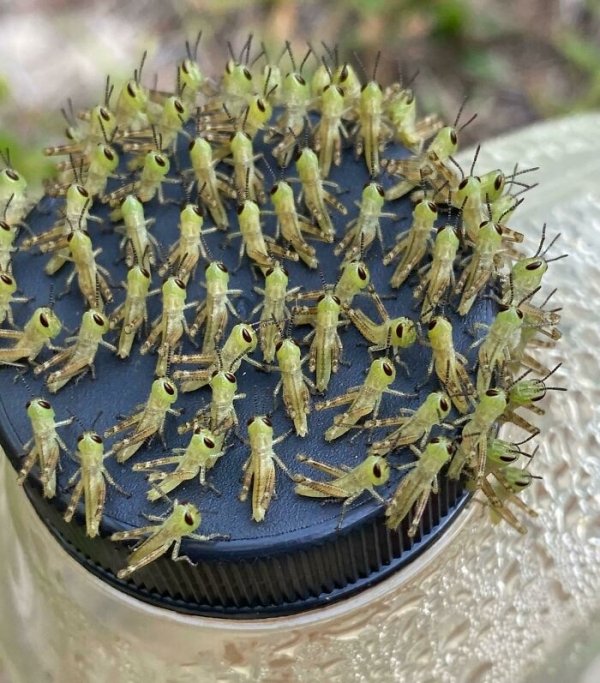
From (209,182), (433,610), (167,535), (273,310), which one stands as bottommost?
(433,610)

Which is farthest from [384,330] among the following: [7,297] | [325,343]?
[7,297]

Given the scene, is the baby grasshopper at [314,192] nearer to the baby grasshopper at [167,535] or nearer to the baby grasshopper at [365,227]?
the baby grasshopper at [365,227]

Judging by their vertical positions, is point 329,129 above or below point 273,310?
above

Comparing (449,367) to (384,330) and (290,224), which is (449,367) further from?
(290,224)

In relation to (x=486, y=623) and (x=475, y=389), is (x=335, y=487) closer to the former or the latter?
(x=475, y=389)

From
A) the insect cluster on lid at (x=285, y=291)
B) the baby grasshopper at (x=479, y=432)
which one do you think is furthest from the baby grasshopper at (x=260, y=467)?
the baby grasshopper at (x=479, y=432)

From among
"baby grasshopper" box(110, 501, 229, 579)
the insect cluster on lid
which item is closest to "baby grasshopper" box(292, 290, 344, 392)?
the insect cluster on lid
